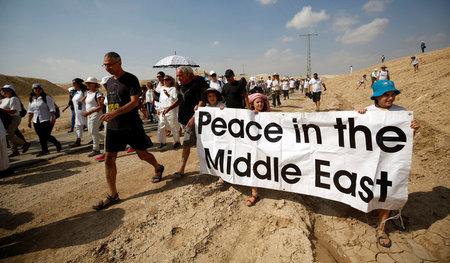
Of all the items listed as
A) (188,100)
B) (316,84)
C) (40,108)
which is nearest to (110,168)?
(188,100)

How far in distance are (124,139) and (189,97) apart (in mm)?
1349

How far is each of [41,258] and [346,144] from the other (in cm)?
390

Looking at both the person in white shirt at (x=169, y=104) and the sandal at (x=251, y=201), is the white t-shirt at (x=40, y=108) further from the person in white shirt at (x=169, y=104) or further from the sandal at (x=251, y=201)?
the sandal at (x=251, y=201)

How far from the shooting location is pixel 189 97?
3.74m

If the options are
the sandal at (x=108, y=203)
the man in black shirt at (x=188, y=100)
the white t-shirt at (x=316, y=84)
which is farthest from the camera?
the white t-shirt at (x=316, y=84)

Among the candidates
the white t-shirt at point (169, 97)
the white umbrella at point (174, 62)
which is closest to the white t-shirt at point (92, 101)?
the white t-shirt at point (169, 97)

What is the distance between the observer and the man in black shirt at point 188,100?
3588mm

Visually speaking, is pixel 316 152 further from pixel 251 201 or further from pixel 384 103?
pixel 251 201

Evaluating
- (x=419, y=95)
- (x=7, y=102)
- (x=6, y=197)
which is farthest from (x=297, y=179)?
(x=419, y=95)

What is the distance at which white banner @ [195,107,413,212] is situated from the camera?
89.2 inches

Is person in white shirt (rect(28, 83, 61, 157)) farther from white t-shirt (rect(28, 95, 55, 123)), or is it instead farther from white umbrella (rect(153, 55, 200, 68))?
white umbrella (rect(153, 55, 200, 68))

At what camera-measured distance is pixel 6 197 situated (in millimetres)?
3658

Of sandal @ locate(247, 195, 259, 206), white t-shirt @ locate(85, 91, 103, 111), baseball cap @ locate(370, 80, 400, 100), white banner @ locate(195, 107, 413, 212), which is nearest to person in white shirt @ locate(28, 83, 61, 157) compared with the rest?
white t-shirt @ locate(85, 91, 103, 111)

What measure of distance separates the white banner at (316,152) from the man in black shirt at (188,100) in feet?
0.81
